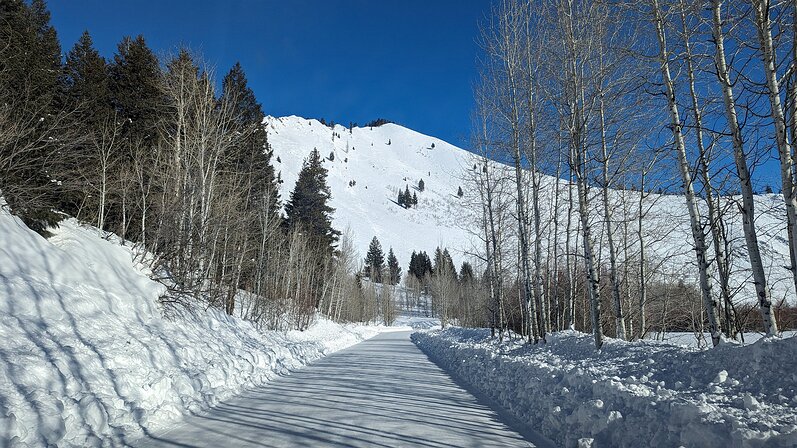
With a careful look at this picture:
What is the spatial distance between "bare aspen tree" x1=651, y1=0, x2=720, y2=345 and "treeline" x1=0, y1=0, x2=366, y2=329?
39.3ft

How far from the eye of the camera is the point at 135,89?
2283cm

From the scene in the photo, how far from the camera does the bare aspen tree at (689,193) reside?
664 centimetres

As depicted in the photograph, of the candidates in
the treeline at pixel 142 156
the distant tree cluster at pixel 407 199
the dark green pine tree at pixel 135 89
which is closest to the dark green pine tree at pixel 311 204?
the treeline at pixel 142 156

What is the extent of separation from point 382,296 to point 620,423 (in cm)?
7481

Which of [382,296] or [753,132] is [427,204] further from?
[753,132]

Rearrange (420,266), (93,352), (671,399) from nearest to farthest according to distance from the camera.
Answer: (671,399) → (93,352) → (420,266)

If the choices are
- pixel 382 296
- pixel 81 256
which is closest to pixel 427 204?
pixel 382 296

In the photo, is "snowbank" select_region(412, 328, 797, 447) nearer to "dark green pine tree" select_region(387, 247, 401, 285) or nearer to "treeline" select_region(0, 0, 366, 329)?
"treeline" select_region(0, 0, 366, 329)

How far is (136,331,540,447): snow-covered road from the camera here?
4.76 meters

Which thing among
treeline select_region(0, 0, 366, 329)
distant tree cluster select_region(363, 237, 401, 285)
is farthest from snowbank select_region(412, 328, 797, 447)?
distant tree cluster select_region(363, 237, 401, 285)

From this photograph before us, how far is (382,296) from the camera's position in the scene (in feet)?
255

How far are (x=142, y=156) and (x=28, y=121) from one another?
442 inches

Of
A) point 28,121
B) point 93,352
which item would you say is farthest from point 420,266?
point 93,352

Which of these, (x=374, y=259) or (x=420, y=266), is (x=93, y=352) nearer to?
(x=374, y=259)
